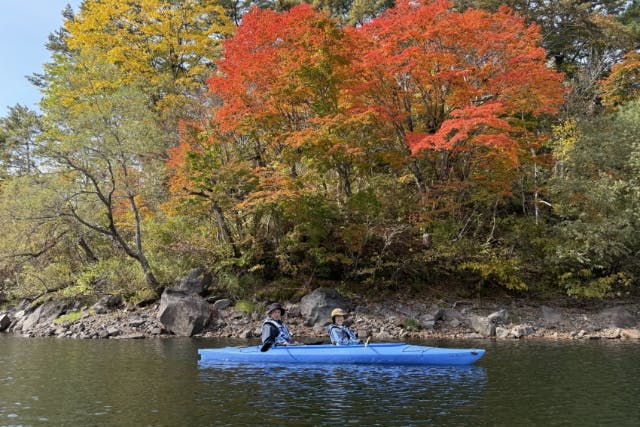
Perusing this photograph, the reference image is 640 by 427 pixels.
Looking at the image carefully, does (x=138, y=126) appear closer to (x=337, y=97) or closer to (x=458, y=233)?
(x=337, y=97)

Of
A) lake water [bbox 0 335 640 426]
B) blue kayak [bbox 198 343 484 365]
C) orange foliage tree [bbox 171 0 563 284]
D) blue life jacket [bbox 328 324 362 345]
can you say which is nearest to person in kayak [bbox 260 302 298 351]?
blue kayak [bbox 198 343 484 365]

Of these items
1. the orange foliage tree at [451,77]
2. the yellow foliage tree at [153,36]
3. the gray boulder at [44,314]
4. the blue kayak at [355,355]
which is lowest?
the blue kayak at [355,355]

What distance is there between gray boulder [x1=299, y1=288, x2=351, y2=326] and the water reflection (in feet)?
20.6

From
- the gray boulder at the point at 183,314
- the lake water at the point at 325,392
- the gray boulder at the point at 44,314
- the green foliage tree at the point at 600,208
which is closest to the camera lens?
the lake water at the point at 325,392

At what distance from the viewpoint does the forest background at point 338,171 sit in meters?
18.0

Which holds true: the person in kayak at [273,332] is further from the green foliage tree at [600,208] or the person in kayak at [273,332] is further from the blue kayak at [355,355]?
the green foliage tree at [600,208]

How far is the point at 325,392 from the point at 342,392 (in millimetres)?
284

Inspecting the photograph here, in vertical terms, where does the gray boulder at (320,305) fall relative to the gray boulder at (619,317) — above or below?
above

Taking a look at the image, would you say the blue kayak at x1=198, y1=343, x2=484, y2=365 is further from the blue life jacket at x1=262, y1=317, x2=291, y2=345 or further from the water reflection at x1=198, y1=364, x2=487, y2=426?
the blue life jacket at x1=262, y1=317, x2=291, y2=345

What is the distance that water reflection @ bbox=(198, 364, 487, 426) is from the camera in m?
7.77

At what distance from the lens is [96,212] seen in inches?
816

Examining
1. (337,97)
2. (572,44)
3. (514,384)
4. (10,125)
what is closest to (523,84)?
(337,97)

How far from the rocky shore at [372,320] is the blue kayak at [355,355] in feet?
14.9

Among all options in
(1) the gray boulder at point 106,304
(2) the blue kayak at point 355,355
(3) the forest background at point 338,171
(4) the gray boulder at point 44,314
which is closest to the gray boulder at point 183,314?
(3) the forest background at point 338,171
